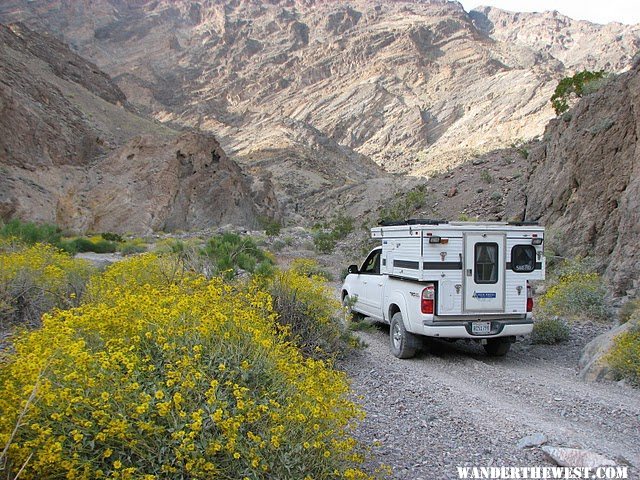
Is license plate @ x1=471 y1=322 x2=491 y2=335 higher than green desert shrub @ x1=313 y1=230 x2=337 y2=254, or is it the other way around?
green desert shrub @ x1=313 y1=230 x2=337 y2=254

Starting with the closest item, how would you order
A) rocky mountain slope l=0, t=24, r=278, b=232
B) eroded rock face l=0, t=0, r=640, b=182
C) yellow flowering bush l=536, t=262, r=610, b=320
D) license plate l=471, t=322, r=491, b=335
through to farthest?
license plate l=471, t=322, r=491, b=335
yellow flowering bush l=536, t=262, r=610, b=320
rocky mountain slope l=0, t=24, r=278, b=232
eroded rock face l=0, t=0, r=640, b=182

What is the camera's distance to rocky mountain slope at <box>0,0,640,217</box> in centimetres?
8238

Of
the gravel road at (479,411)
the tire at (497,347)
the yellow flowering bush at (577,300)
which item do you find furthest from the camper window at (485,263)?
the yellow flowering bush at (577,300)

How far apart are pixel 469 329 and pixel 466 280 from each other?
73 centimetres

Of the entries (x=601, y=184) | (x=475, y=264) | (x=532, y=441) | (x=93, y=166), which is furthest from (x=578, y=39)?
(x=532, y=441)

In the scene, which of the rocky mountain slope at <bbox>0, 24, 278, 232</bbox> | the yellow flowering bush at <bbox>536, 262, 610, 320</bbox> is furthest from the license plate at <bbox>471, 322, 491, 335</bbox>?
the rocky mountain slope at <bbox>0, 24, 278, 232</bbox>

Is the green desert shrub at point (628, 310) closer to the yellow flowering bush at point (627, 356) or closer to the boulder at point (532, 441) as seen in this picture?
the yellow flowering bush at point (627, 356)

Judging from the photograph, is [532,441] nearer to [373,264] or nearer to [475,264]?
[475,264]

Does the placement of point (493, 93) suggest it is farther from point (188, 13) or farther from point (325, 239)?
point (188, 13)

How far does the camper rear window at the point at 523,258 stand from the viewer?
8.23 meters

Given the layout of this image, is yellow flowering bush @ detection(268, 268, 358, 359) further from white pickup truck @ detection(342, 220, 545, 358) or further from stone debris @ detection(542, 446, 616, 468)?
stone debris @ detection(542, 446, 616, 468)

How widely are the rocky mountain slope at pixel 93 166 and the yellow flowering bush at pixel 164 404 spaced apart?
95.6 feet

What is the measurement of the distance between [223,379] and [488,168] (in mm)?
32727

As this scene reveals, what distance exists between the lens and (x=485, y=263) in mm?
8141
